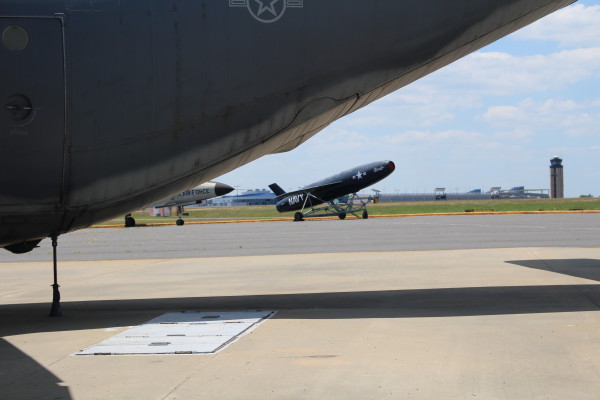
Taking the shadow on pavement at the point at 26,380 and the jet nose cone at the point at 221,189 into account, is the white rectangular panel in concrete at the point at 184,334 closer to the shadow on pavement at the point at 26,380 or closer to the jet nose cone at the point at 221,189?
the shadow on pavement at the point at 26,380

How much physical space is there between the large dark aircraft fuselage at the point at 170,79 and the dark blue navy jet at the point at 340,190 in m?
40.3

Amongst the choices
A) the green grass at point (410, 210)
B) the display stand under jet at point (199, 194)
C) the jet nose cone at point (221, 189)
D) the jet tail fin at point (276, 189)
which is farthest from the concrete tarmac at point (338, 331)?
the jet tail fin at point (276, 189)

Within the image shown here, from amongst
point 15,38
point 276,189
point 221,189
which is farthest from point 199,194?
point 15,38

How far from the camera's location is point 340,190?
52750mm

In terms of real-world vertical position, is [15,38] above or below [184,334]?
above

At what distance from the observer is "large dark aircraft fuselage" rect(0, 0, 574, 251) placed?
7492 mm

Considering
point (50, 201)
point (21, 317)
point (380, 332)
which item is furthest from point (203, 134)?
point (21, 317)

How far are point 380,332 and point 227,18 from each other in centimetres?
408

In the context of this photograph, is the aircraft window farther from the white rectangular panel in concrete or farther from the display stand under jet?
the display stand under jet

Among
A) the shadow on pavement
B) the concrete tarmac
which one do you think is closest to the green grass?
the concrete tarmac

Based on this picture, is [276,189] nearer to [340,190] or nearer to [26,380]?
[340,190]

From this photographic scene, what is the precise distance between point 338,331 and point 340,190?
149ft

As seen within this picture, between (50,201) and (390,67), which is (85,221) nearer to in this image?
(50,201)

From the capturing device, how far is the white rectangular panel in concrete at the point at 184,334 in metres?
6.80
